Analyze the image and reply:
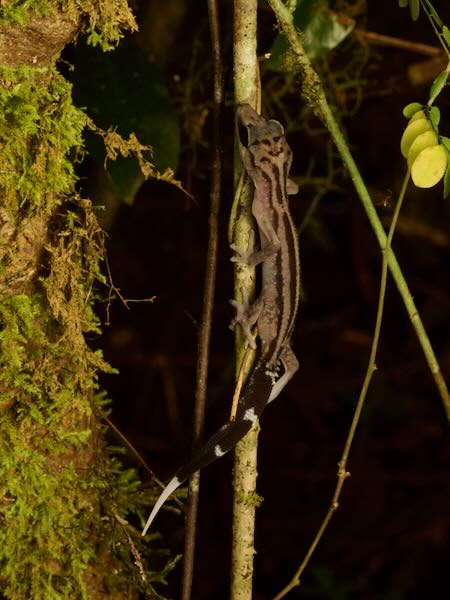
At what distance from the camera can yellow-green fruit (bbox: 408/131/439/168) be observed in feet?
4.57

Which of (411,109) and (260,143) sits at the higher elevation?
(260,143)

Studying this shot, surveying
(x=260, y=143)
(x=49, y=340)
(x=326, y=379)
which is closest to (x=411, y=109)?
(x=260, y=143)

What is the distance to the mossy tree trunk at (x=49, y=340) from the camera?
1.39 metres

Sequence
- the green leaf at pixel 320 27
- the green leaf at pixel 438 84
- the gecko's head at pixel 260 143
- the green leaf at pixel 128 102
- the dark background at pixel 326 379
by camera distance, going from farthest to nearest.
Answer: the dark background at pixel 326 379 → the green leaf at pixel 320 27 → the green leaf at pixel 128 102 → the gecko's head at pixel 260 143 → the green leaf at pixel 438 84

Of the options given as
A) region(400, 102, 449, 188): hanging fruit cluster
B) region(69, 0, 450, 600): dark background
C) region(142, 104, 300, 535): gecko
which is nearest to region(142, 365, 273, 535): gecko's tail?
region(142, 104, 300, 535): gecko

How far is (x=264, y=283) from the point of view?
70.1 inches

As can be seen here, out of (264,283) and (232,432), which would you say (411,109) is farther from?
(232,432)

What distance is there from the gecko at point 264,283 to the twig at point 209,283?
5 centimetres

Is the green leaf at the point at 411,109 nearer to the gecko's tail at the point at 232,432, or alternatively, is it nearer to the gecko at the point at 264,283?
the gecko at the point at 264,283

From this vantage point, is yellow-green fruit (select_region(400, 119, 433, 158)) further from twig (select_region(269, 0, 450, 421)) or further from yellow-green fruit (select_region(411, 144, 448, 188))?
twig (select_region(269, 0, 450, 421))

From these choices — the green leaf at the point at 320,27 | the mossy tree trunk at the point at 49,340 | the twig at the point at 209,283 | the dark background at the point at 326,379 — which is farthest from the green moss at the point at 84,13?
the dark background at the point at 326,379

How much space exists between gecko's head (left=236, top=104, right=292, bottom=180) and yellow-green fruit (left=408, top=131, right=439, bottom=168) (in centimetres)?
36

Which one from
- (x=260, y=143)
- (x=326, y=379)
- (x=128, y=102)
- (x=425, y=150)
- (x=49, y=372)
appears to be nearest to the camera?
(x=425, y=150)

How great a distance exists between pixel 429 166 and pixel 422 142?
0.05 metres
